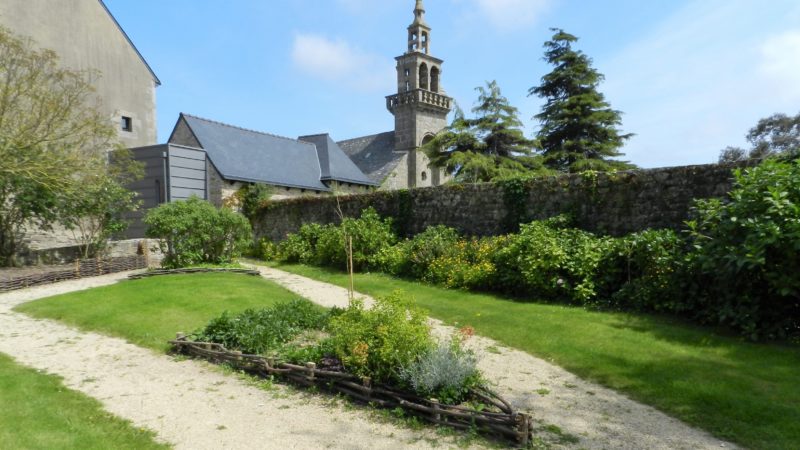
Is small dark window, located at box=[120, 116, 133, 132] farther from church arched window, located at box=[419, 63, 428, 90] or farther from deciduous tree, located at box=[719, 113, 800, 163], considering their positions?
deciduous tree, located at box=[719, 113, 800, 163]

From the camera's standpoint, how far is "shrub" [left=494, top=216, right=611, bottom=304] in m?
9.05

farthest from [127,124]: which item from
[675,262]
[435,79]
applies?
[435,79]

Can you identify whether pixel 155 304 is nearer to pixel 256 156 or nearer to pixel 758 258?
pixel 758 258

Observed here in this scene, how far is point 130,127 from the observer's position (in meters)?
21.6

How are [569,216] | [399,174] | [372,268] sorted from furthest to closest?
[399,174]
[372,268]
[569,216]

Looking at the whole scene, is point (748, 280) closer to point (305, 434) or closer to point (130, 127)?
point (305, 434)

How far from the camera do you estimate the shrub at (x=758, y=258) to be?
6.38 metres

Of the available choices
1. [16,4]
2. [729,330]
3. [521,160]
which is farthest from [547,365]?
[16,4]

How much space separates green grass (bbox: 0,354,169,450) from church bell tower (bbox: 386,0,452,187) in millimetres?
30115

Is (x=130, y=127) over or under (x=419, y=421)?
over

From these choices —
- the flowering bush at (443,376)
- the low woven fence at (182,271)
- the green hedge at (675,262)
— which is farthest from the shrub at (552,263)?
the low woven fence at (182,271)

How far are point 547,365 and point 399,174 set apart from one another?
Result: 27.9 metres

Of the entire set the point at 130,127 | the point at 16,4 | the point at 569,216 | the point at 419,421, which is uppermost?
the point at 16,4

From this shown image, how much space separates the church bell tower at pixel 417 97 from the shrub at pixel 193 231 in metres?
21.3
